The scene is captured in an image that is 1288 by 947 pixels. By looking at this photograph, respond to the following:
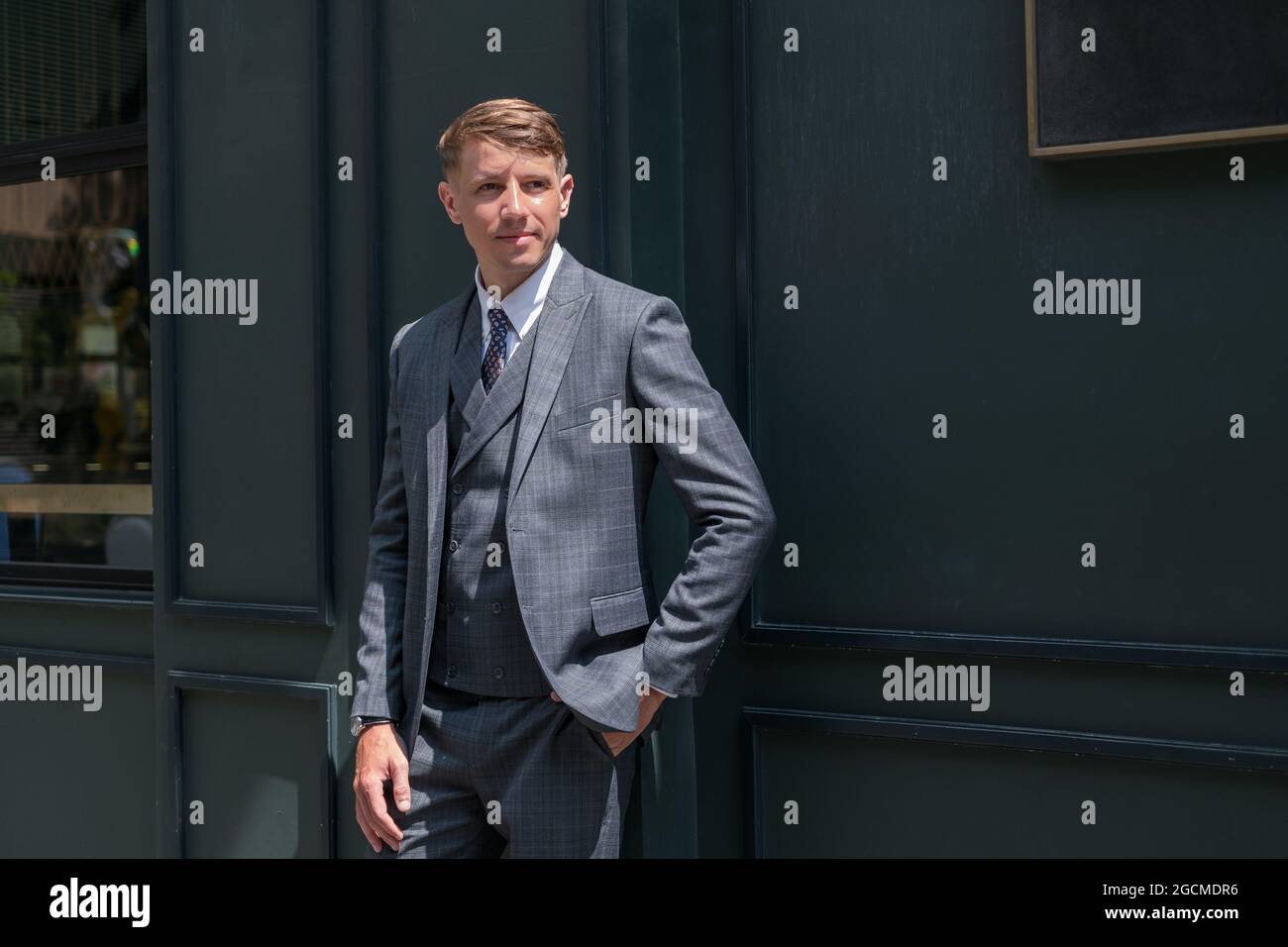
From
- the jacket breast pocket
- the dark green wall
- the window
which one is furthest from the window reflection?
the jacket breast pocket

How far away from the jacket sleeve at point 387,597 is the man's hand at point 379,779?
2.1 inches

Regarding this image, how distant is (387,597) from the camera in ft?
9.61

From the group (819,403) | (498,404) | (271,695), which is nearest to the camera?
(498,404)

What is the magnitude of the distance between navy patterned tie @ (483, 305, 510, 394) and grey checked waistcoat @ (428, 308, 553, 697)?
35 millimetres

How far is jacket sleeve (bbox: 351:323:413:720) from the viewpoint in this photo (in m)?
2.86

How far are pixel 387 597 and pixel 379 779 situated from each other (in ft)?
1.30

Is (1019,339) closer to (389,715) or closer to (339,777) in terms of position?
(389,715)


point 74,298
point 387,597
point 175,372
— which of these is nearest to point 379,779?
point 387,597

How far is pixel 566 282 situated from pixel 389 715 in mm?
1003

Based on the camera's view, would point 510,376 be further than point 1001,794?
No

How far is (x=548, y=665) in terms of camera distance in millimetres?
2605

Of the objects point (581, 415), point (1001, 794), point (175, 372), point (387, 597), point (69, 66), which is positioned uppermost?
point (69, 66)

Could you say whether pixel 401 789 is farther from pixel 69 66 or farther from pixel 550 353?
pixel 69 66

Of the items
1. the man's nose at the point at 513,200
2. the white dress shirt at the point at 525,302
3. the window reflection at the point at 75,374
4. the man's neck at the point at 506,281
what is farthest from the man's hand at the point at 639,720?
the window reflection at the point at 75,374
